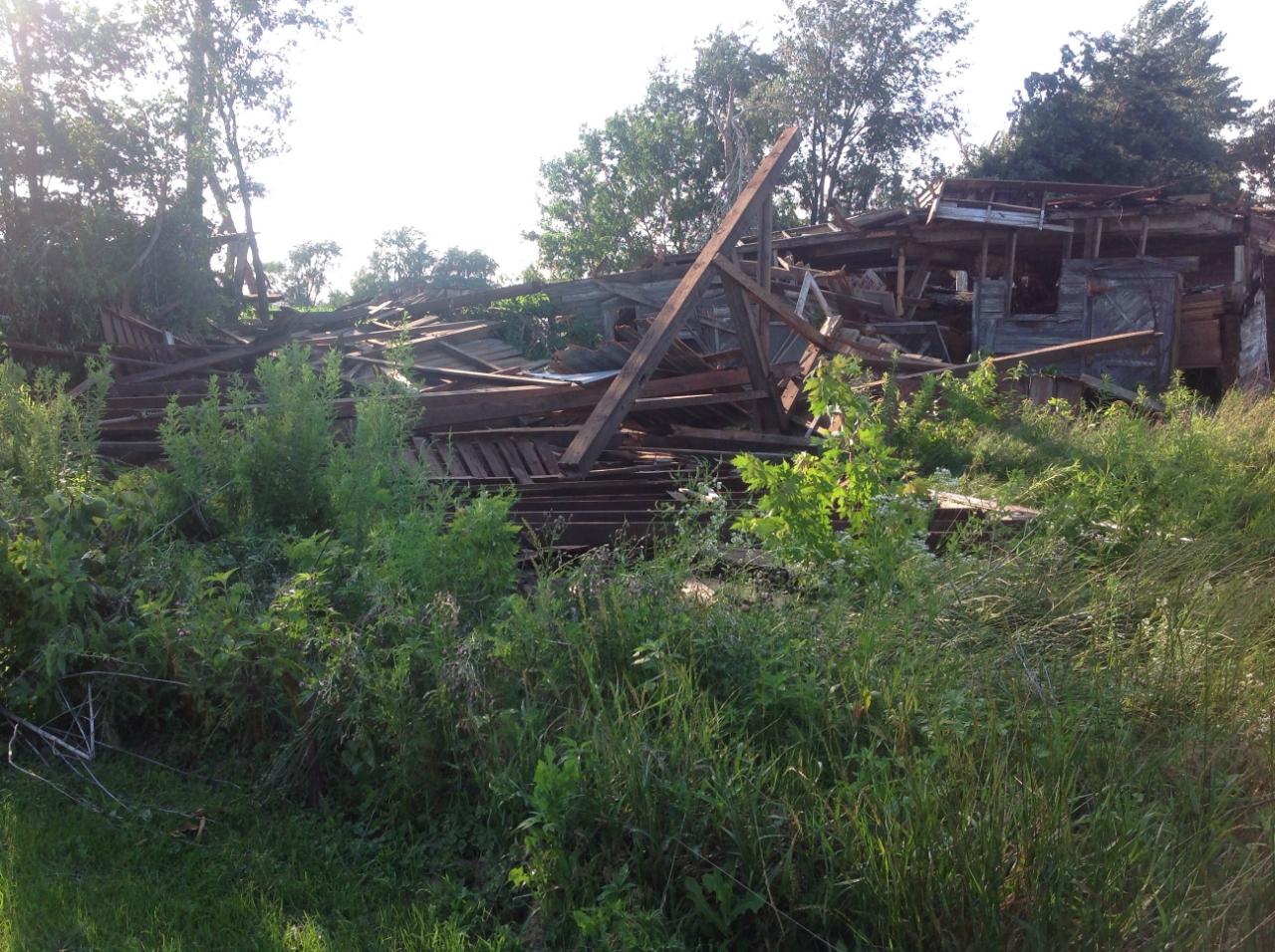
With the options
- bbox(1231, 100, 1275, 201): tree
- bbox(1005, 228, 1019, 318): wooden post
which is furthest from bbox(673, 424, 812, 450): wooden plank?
bbox(1231, 100, 1275, 201): tree

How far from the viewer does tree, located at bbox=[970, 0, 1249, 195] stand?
2967 cm

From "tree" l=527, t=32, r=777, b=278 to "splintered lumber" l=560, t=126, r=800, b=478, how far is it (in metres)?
23.0

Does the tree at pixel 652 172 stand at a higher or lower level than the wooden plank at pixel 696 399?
higher

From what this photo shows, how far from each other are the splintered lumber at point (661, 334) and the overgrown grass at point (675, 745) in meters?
1.89

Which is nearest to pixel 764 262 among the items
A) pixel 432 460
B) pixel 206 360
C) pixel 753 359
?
pixel 753 359

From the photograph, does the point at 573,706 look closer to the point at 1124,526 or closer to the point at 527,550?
the point at 527,550

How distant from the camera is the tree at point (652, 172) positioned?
33875 mm

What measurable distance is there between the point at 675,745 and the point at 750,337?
20.8 ft

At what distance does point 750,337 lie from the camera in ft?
29.2

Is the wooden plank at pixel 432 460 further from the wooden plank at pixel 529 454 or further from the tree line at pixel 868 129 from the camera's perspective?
the tree line at pixel 868 129

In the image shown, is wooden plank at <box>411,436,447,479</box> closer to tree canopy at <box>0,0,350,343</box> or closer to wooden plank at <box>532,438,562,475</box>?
wooden plank at <box>532,438,562,475</box>

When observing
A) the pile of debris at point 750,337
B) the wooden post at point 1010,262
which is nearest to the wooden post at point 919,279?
the pile of debris at point 750,337

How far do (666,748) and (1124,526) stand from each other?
11.9 ft

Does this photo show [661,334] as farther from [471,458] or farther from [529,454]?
[471,458]
